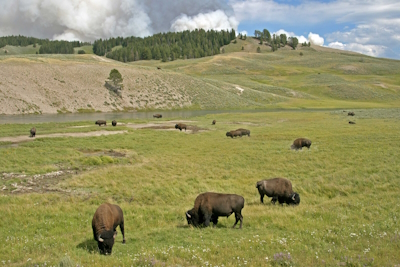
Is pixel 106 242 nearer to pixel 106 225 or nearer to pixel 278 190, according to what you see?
pixel 106 225

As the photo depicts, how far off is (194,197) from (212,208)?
Answer: 14.6 feet

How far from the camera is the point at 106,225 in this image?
334 inches

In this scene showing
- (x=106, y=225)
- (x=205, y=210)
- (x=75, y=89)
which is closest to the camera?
(x=106, y=225)

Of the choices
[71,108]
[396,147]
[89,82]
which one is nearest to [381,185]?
[396,147]

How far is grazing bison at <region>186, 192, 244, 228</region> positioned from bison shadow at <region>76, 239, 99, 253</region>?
3046mm

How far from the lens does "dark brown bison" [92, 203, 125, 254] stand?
25.7ft

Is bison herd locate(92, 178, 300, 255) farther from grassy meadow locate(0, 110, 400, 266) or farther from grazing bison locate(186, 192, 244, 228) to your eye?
grassy meadow locate(0, 110, 400, 266)

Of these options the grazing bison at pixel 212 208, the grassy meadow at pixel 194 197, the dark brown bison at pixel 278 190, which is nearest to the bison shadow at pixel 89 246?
the grassy meadow at pixel 194 197

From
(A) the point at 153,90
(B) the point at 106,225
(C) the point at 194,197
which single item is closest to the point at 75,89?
(A) the point at 153,90

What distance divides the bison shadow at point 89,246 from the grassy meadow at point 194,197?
29 millimetres

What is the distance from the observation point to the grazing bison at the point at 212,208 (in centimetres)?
1023

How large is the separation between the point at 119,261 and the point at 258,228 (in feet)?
16.3

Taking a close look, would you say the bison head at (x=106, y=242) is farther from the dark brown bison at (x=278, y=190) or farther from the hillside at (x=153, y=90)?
the hillside at (x=153, y=90)

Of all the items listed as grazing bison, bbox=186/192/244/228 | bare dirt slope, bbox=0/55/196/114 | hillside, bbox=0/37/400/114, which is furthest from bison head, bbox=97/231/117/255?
bare dirt slope, bbox=0/55/196/114
